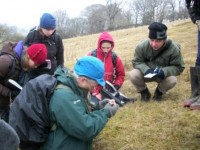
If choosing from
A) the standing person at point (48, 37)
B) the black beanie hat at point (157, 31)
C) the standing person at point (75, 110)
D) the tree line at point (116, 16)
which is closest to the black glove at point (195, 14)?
the black beanie hat at point (157, 31)

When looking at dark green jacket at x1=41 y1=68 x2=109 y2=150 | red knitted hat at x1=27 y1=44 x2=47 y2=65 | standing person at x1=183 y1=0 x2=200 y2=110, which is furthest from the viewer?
red knitted hat at x1=27 y1=44 x2=47 y2=65

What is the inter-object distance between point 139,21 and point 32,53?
5698 centimetres

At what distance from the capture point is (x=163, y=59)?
5.53 metres

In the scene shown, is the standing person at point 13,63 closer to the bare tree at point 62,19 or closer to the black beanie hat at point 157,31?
the black beanie hat at point 157,31

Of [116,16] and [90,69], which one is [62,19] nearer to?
[116,16]

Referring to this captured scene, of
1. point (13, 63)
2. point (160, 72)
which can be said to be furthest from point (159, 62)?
point (13, 63)

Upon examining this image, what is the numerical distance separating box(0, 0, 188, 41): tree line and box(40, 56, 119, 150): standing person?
5008 cm

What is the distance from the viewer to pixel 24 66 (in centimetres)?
411

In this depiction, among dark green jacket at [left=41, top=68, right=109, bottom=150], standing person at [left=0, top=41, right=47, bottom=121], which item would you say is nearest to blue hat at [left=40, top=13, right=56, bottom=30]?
standing person at [left=0, top=41, right=47, bottom=121]

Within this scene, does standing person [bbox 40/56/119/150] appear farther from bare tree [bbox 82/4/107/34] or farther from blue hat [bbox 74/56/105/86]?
bare tree [bbox 82/4/107/34]

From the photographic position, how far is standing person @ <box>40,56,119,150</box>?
2.83 metres

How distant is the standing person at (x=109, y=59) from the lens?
18.7 ft

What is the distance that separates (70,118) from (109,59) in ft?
9.98

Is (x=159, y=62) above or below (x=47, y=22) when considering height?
below
